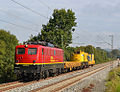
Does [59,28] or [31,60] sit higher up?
[59,28]

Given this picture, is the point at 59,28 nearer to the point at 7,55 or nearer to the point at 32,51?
the point at 7,55

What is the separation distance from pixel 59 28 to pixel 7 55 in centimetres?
2596

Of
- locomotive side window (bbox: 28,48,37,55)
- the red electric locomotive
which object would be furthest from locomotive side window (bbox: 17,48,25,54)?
locomotive side window (bbox: 28,48,37,55)

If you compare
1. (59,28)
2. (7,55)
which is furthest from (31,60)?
(59,28)

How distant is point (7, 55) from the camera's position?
27.5 meters

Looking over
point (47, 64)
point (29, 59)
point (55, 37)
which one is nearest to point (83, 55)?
point (55, 37)

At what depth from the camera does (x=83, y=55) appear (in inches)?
1510

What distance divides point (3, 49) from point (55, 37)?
22667mm

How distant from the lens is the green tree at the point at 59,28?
Result: 158 feet

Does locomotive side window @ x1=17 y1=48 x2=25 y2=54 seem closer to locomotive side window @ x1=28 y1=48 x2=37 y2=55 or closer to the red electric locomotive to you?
the red electric locomotive

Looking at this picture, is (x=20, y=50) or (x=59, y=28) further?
(x=59, y=28)

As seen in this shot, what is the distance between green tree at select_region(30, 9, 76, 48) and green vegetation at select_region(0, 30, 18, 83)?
1899 centimetres

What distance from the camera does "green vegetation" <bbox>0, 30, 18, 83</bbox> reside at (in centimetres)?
2626

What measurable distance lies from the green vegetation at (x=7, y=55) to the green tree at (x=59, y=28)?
747 inches
